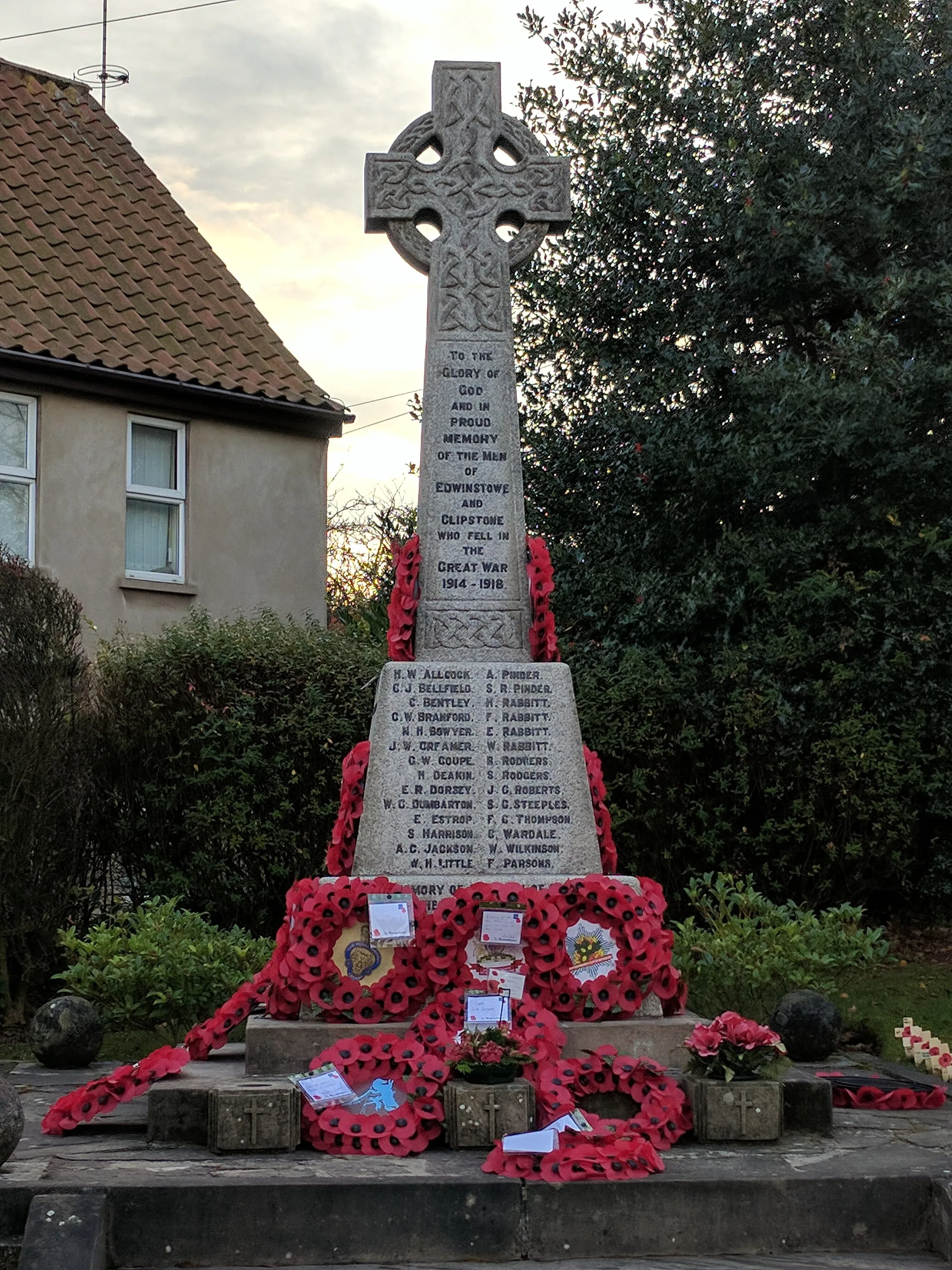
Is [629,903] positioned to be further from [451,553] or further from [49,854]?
[49,854]

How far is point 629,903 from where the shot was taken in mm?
6160

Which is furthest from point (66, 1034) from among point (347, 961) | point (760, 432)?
point (760, 432)

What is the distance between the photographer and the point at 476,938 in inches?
238

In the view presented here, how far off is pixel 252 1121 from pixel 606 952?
68.4 inches

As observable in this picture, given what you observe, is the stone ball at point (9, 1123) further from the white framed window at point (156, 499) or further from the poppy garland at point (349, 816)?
the white framed window at point (156, 499)

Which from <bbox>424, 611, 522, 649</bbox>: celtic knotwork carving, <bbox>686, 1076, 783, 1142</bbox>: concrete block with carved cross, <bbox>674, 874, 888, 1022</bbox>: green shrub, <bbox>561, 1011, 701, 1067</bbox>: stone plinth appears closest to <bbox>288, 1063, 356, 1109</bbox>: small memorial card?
<bbox>561, 1011, 701, 1067</bbox>: stone plinth

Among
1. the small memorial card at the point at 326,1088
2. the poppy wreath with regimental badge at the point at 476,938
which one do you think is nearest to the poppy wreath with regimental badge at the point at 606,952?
the poppy wreath with regimental badge at the point at 476,938

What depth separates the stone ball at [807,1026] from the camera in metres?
6.70

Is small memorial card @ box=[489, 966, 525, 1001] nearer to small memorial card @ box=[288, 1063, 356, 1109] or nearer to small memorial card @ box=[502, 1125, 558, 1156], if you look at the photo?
small memorial card @ box=[288, 1063, 356, 1109]

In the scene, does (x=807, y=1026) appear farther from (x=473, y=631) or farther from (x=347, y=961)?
(x=473, y=631)

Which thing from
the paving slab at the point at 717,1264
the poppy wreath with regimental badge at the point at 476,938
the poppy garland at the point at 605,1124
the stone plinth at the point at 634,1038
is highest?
the poppy wreath with regimental badge at the point at 476,938

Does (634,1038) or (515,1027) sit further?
(634,1038)

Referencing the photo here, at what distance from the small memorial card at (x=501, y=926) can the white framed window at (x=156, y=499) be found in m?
9.63

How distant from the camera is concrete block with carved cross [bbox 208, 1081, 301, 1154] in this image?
16.6ft
